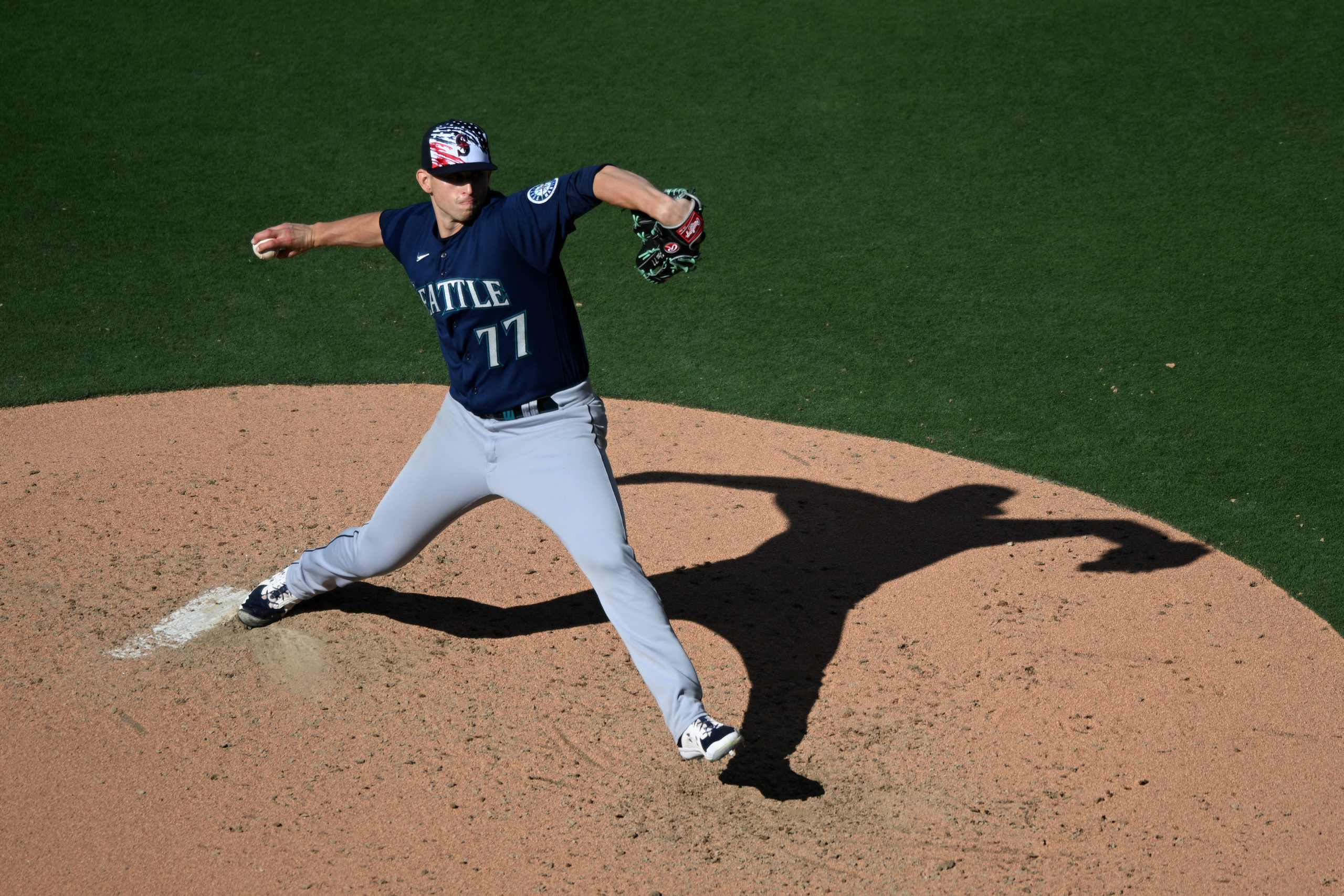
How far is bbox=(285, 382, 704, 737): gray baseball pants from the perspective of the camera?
3.46 m

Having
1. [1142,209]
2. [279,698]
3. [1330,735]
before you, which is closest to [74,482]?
[279,698]

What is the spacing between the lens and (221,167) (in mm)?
8977

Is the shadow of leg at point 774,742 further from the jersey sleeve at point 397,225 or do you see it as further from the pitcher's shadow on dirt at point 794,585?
the jersey sleeve at point 397,225

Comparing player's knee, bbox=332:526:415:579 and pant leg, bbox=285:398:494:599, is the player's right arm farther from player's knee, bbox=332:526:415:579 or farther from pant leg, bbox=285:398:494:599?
player's knee, bbox=332:526:415:579

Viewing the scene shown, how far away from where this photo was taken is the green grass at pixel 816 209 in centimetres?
642

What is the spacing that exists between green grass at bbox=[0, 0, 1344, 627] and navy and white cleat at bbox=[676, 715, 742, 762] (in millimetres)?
2899

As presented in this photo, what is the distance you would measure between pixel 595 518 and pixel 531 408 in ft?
1.41

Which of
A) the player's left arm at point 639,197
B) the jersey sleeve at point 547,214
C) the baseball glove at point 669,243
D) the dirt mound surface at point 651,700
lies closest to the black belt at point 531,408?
the jersey sleeve at point 547,214

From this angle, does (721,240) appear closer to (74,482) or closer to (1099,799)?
(74,482)

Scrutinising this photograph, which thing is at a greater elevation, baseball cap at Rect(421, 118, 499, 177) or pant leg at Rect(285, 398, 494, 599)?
baseball cap at Rect(421, 118, 499, 177)

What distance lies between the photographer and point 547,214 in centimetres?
347

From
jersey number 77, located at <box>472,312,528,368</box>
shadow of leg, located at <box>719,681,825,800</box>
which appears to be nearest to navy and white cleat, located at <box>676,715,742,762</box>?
shadow of leg, located at <box>719,681,825,800</box>

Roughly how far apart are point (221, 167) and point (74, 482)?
4.29 m

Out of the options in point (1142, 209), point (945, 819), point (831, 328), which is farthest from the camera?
point (1142, 209)
